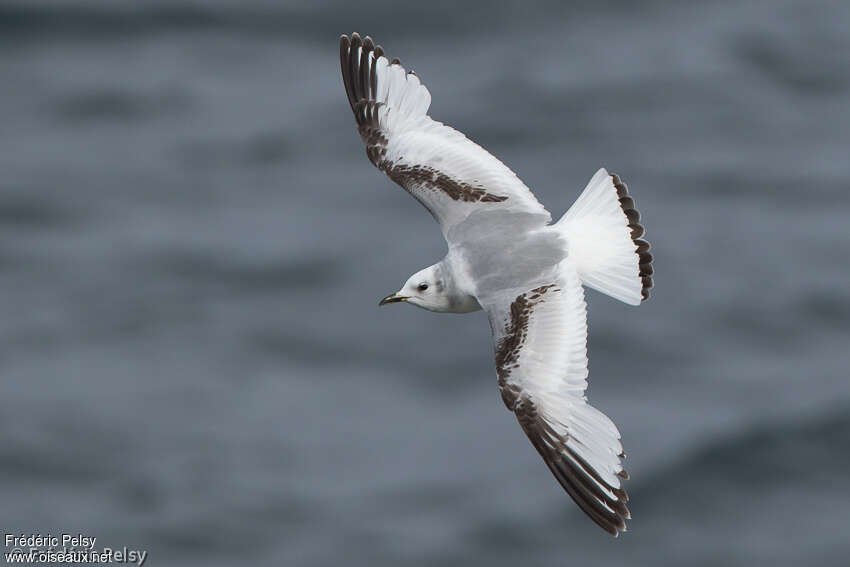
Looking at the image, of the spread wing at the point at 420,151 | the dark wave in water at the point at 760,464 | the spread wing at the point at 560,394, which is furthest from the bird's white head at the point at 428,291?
the dark wave in water at the point at 760,464

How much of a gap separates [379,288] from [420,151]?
17.7 feet

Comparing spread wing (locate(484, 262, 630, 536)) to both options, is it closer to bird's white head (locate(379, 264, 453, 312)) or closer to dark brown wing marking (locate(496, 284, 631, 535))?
dark brown wing marking (locate(496, 284, 631, 535))

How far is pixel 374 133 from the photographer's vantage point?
32.1ft

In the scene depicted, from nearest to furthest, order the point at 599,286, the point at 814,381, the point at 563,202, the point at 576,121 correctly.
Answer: the point at 599,286
the point at 814,381
the point at 563,202
the point at 576,121

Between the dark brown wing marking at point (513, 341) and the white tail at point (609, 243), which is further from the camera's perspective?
the white tail at point (609, 243)

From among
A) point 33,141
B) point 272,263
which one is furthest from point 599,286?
point 33,141

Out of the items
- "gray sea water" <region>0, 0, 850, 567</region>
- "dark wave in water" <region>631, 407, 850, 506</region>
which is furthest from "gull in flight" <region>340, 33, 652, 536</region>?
"dark wave in water" <region>631, 407, 850, 506</region>

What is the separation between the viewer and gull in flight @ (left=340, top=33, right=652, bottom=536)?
312 inches

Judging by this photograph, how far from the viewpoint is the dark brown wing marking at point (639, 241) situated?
876 cm

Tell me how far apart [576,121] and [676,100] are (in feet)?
3.64

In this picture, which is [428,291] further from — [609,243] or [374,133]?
[374,133]

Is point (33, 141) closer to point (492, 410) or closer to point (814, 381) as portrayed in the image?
point (492, 410)

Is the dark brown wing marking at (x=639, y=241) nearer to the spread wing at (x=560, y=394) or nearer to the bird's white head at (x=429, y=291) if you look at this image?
the spread wing at (x=560, y=394)

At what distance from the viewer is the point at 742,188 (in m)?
15.8
